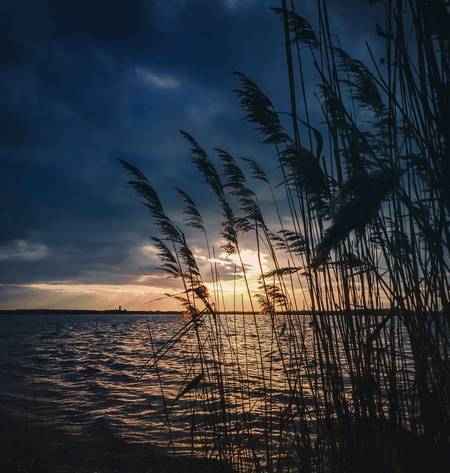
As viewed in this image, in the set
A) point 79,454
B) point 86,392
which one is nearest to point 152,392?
point 86,392

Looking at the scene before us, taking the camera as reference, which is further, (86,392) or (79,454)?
(86,392)

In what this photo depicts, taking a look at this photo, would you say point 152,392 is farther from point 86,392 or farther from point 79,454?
point 79,454

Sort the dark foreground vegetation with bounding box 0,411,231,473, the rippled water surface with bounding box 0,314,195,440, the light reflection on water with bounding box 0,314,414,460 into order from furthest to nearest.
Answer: the rippled water surface with bounding box 0,314,195,440 → the dark foreground vegetation with bounding box 0,411,231,473 → the light reflection on water with bounding box 0,314,414,460

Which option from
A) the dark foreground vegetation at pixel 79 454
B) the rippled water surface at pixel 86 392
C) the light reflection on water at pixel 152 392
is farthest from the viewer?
the rippled water surface at pixel 86 392

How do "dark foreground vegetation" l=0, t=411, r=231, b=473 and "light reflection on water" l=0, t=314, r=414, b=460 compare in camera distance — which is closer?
"light reflection on water" l=0, t=314, r=414, b=460

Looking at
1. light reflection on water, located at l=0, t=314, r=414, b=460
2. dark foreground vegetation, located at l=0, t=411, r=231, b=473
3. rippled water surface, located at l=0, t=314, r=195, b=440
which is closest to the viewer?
light reflection on water, located at l=0, t=314, r=414, b=460

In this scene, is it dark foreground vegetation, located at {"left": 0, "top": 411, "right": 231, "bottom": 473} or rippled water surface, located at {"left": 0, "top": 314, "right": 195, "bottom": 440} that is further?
rippled water surface, located at {"left": 0, "top": 314, "right": 195, "bottom": 440}

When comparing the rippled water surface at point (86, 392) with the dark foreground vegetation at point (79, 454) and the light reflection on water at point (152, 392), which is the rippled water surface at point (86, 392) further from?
the dark foreground vegetation at point (79, 454)

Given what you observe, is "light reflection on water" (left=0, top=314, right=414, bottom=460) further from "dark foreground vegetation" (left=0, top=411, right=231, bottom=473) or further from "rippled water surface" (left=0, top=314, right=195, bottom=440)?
"dark foreground vegetation" (left=0, top=411, right=231, bottom=473)

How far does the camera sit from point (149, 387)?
1010cm

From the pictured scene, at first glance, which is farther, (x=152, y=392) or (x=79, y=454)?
(x=152, y=392)

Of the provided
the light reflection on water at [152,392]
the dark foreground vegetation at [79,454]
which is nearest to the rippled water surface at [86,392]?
the light reflection on water at [152,392]

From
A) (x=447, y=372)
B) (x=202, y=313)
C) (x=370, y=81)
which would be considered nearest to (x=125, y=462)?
(x=202, y=313)

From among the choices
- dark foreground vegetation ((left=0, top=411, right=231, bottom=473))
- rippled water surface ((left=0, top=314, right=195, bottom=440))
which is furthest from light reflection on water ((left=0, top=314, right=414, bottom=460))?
dark foreground vegetation ((left=0, top=411, right=231, bottom=473))
